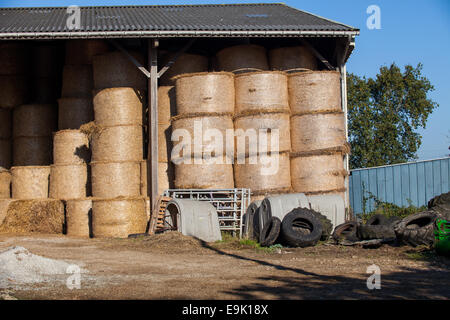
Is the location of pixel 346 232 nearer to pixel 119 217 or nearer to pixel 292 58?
pixel 292 58

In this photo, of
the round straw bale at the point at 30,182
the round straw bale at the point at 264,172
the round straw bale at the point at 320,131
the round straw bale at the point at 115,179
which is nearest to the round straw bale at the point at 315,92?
the round straw bale at the point at 320,131

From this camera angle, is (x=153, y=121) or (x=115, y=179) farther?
(x=115, y=179)

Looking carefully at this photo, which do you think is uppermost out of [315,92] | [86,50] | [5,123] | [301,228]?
[86,50]

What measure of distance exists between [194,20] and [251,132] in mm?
3845

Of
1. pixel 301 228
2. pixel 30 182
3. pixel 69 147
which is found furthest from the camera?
pixel 30 182

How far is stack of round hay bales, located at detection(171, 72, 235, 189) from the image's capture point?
44.5 feet

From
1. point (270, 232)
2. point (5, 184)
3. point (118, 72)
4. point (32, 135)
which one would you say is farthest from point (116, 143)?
point (270, 232)

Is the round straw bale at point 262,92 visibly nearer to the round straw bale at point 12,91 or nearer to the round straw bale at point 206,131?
the round straw bale at point 206,131

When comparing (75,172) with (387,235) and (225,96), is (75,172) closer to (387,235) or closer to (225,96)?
(225,96)

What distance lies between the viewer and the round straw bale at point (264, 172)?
44.4 feet

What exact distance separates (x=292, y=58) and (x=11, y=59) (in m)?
8.42

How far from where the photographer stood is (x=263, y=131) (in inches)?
537

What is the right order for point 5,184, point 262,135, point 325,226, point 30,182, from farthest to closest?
point 5,184, point 30,182, point 262,135, point 325,226

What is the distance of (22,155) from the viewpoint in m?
16.7
